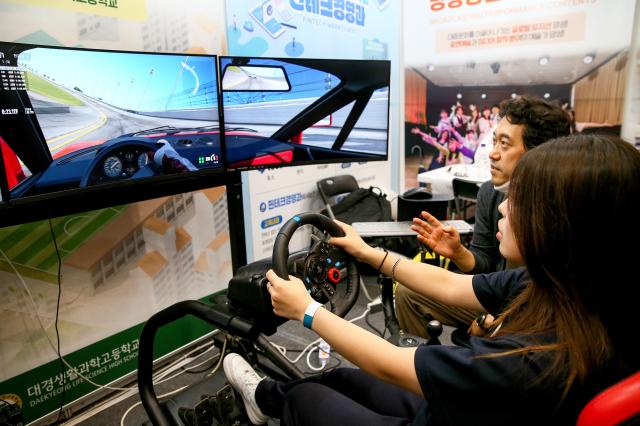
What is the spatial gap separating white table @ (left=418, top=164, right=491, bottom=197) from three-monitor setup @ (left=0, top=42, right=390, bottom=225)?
1.69m

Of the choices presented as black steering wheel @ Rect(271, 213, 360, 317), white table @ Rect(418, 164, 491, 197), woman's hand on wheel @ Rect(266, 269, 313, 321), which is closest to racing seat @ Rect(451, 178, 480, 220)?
white table @ Rect(418, 164, 491, 197)

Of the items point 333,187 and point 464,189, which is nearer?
point 333,187

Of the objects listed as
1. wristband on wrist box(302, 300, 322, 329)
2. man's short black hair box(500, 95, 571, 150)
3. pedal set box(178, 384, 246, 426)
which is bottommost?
pedal set box(178, 384, 246, 426)

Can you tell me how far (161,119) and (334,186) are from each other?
6.22 feet

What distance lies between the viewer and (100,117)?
178 centimetres

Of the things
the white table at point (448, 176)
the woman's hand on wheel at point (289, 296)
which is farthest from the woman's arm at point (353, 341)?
the white table at point (448, 176)

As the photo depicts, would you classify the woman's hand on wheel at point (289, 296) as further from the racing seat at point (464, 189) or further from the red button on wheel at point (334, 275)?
the racing seat at point (464, 189)

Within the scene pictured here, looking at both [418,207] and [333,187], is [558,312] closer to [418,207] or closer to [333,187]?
[418,207]

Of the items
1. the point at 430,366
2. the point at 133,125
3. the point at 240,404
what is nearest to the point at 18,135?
the point at 133,125

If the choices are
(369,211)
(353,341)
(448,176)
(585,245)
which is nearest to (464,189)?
(448,176)

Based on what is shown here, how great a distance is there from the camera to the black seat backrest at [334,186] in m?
3.62

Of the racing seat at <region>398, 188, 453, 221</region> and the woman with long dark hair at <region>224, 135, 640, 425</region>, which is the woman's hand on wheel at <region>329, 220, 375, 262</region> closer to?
the woman with long dark hair at <region>224, 135, 640, 425</region>

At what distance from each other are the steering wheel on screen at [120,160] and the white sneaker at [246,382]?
90 cm

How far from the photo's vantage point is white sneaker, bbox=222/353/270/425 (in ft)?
5.40
